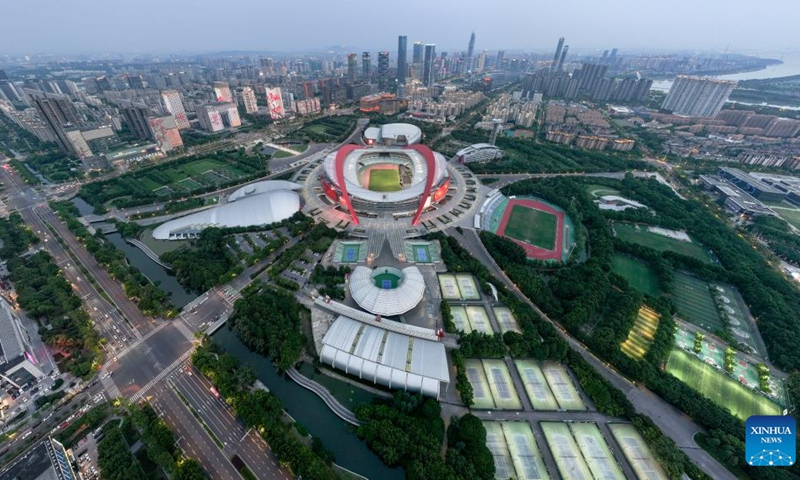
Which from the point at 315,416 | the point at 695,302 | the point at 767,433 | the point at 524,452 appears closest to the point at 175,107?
the point at 315,416

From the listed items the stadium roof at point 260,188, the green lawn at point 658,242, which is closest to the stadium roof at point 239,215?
the stadium roof at point 260,188

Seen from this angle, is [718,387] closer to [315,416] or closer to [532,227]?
[532,227]

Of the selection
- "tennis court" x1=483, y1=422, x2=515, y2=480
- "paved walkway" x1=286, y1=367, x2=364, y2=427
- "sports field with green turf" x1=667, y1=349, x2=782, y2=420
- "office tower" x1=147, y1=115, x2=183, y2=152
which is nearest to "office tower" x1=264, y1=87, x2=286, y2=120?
"office tower" x1=147, y1=115, x2=183, y2=152

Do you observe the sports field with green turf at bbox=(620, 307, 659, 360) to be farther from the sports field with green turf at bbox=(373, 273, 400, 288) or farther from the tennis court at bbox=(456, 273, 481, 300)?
the sports field with green turf at bbox=(373, 273, 400, 288)

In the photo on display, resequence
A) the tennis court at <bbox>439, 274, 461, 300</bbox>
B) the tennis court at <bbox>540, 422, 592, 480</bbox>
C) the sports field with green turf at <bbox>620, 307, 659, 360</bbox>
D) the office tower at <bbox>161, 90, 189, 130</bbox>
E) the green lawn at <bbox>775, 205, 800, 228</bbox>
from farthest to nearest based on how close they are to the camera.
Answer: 1. the office tower at <bbox>161, 90, 189, 130</bbox>
2. the green lawn at <bbox>775, 205, 800, 228</bbox>
3. the tennis court at <bbox>439, 274, 461, 300</bbox>
4. the sports field with green turf at <bbox>620, 307, 659, 360</bbox>
5. the tennis court at <bbox>540, 422, 592, 480</bbox>

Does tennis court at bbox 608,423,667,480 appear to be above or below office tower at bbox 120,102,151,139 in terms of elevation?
below

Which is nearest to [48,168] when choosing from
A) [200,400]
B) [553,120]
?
[200,400]
